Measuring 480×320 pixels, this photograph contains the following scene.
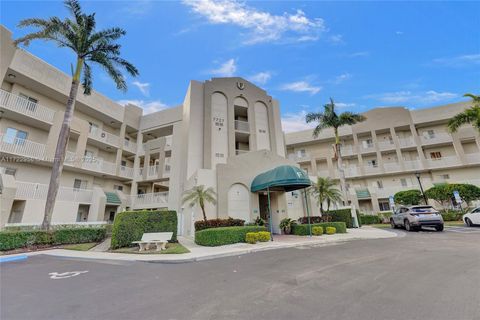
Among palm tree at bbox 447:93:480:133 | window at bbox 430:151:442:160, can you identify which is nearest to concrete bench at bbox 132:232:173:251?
palm tree at bbox 447:93:480:133

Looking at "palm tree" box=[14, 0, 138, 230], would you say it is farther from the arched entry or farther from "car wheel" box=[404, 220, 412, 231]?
"car wheel" box=[404, 220, 412, 231]

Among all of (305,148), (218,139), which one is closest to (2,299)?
(218,139)

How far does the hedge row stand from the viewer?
1145 centimetres

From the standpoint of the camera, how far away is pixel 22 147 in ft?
57.5

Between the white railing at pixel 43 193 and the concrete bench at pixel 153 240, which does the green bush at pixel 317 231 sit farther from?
the white railing at pixel 43 193

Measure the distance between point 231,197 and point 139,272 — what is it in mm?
10177

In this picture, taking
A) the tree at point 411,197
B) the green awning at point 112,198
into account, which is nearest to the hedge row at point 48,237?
the green awning at point 112,198

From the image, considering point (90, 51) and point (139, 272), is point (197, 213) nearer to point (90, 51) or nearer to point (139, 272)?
point (139, 272)

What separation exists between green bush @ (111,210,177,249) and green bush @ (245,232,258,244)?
15.4 ft

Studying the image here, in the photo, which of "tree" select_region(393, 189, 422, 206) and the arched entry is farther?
"tree" select_region(393, 189, 422, 206)

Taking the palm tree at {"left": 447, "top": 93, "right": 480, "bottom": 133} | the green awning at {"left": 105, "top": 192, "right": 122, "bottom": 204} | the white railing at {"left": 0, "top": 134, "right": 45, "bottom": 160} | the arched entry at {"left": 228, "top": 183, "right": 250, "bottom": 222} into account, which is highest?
the palm tree at {"left": 447, "top": 93, "right": 480, "bottom": 133}

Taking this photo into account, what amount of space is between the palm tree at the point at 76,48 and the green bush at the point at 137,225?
4701mm

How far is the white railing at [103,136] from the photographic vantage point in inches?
906

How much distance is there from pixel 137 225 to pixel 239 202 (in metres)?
7.43
